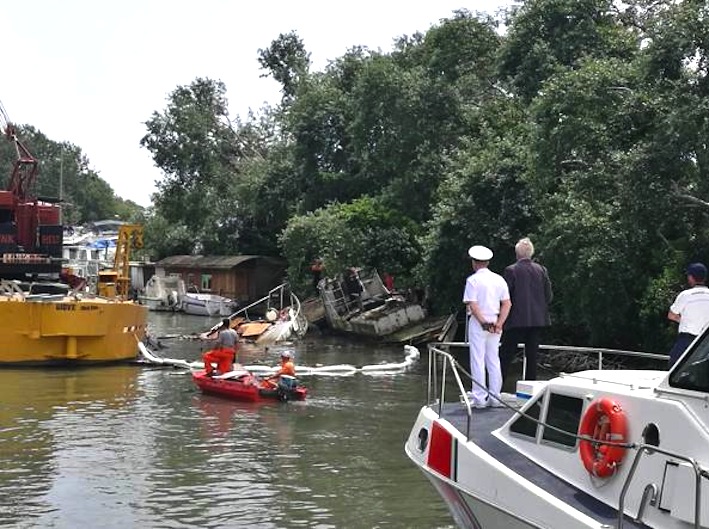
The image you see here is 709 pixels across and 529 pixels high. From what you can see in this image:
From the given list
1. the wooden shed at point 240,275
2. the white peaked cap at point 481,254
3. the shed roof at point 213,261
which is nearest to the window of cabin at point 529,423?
the white peaked cap at point 481,254

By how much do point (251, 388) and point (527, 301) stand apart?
10220mm

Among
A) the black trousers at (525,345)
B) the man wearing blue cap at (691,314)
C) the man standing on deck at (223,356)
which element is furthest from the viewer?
the man standing on deck at (223,356)

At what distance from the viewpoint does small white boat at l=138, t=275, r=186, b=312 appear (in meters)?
58.9

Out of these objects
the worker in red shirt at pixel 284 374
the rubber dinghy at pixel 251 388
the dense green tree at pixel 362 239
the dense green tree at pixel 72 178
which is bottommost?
the rubber dinghy at pixel 251 388

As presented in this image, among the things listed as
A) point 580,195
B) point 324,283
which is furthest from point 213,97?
point 580,195

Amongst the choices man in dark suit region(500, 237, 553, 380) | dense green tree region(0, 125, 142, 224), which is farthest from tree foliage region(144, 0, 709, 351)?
dense green tree region(0, 125, 142, 224)

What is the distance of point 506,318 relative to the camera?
30.0 ft

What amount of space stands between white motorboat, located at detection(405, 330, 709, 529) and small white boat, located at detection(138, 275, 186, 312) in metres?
51.4

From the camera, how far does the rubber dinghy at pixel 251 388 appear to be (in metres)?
18.6

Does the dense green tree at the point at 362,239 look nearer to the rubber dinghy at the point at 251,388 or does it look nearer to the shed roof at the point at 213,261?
the shed roof at the point at 213,261

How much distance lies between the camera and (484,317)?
8.77m

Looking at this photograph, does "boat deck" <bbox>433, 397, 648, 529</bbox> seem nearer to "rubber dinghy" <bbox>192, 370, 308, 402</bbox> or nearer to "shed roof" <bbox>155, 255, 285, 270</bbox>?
"rubber dinghy" <bbox>192, 370, 308, 402</bbox>

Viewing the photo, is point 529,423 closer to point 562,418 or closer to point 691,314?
point 562,418

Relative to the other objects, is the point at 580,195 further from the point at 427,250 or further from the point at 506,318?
the point at 506,318
